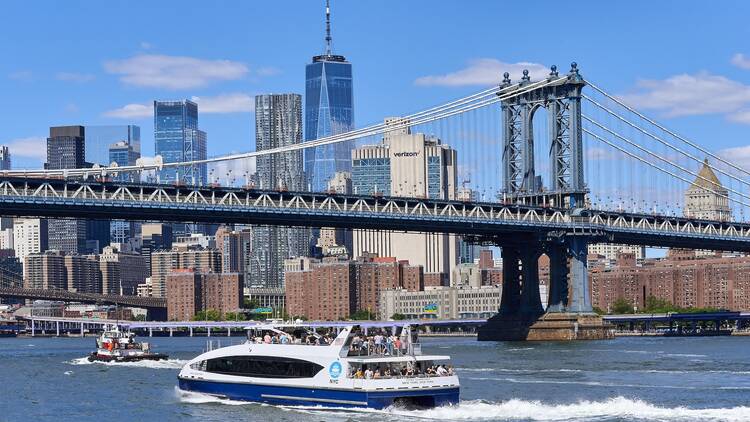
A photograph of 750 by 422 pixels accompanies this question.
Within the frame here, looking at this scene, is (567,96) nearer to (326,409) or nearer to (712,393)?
(712,393)

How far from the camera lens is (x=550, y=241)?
118500 millimetres

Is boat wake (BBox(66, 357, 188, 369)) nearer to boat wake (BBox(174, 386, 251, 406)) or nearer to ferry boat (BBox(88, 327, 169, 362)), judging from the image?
ferry boat (BBox(88, 327, 169, 362))

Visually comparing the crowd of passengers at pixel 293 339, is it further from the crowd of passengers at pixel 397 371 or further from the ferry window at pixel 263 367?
the crowd of passengers at pixel 397 371

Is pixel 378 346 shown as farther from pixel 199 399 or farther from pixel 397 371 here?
pixel 199 399

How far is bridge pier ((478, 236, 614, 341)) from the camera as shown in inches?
4552

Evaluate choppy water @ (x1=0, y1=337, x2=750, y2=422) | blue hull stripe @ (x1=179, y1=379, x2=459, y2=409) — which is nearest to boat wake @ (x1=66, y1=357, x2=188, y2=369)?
choppy water @ (x1=0, y1=337, x2=750, y2=422)

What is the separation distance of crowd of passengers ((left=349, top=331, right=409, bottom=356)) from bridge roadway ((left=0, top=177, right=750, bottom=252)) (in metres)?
50.9

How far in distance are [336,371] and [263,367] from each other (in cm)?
382

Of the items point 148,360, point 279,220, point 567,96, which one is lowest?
point 148,360

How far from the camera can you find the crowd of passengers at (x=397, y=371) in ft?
170

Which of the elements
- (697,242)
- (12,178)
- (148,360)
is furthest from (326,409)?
(697,242)

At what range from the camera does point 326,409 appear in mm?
52469

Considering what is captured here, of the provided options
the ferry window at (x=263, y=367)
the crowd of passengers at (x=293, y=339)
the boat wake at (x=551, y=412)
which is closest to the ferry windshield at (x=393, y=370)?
the boat wake at (x=551, y=412)

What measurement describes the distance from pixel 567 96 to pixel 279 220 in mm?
24762
